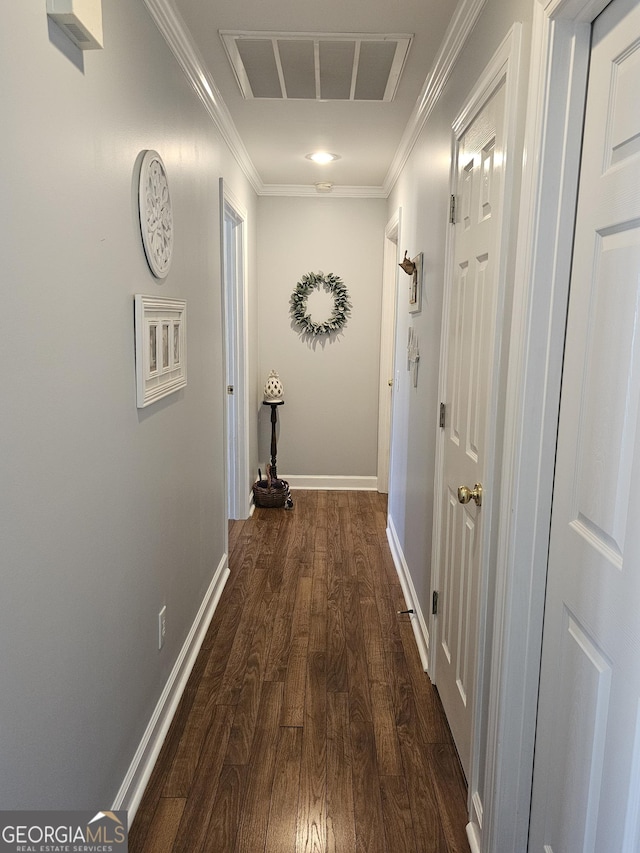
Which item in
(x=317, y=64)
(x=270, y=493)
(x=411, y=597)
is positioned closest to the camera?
(x=317, y=64)

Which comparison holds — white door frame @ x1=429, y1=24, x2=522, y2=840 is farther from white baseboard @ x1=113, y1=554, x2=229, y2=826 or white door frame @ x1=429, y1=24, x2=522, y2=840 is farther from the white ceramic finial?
the white ceramic finial

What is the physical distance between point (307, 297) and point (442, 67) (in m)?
2.75

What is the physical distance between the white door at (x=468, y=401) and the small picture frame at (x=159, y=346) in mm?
964

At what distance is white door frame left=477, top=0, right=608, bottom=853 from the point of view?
120 cm

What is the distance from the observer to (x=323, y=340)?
197 inches

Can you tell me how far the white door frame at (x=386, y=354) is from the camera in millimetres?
4695

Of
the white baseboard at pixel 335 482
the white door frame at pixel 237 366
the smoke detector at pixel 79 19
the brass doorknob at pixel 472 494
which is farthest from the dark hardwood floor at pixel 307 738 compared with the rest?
the smoke detector at pixel 79 19

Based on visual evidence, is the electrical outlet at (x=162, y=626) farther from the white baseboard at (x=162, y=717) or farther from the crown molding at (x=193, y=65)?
the crown molding at (x=193, y=65)

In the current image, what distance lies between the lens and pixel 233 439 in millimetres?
4348

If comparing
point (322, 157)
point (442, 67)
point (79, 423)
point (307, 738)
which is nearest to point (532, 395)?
point (79, 423)

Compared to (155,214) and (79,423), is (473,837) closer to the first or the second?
(79,423)

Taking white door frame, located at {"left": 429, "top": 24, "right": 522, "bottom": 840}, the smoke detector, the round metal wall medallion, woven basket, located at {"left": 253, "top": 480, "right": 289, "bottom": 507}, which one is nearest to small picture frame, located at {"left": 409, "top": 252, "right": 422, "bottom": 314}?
white door frame, located at {"left": 429, "top": 24, "right": 522, "bottom": 840}

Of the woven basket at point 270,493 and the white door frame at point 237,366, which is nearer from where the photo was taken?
the white door frame at point 237,366

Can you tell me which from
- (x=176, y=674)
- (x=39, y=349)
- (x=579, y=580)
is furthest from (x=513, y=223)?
(x=176, y=674)
